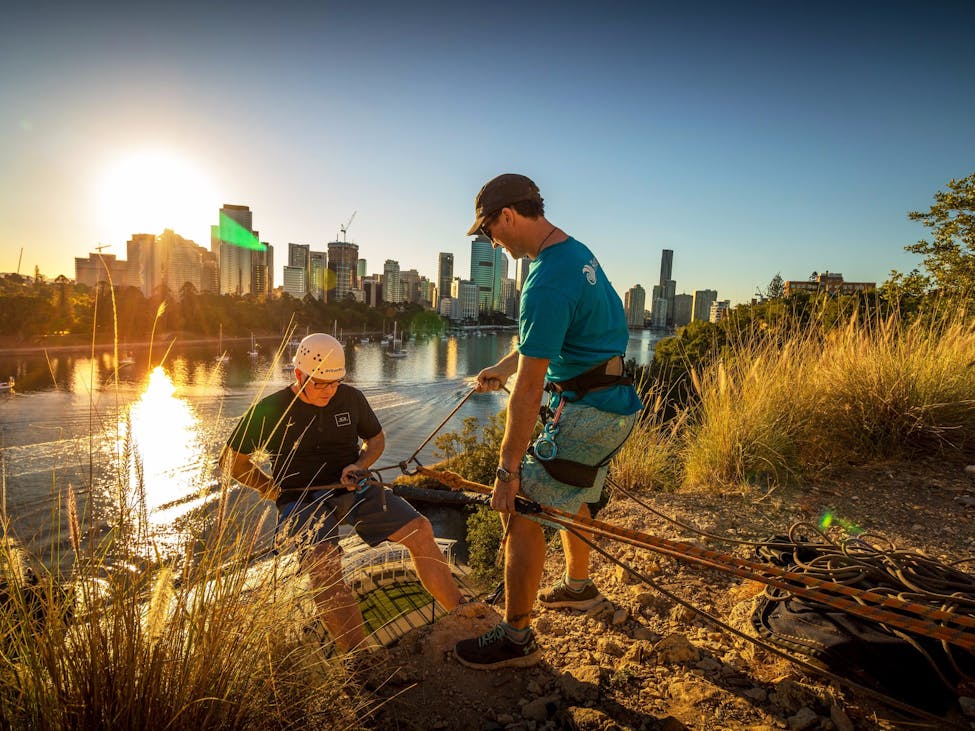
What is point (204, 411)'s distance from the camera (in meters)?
41.7

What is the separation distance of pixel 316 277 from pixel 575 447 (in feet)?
415

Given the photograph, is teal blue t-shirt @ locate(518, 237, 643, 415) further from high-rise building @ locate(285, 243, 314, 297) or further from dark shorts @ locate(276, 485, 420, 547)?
high-rise building @ locate(285, 243, 314, 297)

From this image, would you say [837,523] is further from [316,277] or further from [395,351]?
[316,277]

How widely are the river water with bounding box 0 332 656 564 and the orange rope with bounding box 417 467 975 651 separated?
1609mm

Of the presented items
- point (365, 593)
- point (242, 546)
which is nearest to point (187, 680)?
point (242, 546)

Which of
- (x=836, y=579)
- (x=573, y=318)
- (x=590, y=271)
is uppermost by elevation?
(x=590, y=271)

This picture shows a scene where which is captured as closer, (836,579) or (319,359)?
(836,579)

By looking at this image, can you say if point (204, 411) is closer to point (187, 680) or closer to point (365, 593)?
point (365, 593)

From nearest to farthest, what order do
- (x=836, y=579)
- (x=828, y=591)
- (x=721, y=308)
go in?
(x=828, y=591) < (x=836, y=579) < (x=721, y=308)

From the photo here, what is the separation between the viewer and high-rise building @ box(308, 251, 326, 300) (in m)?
121

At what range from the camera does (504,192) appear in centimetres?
238

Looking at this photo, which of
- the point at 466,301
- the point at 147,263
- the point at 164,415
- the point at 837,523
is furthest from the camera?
the point at 466,301

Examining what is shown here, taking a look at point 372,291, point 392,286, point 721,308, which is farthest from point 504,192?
point 392,286

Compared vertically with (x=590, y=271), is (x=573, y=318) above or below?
below
